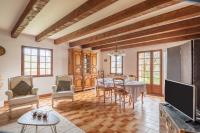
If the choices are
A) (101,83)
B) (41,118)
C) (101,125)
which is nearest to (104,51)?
(101,83)

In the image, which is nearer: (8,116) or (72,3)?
(72,3)

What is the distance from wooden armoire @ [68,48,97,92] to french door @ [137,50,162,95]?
7.80 ft

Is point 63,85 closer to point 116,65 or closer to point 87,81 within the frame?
point 87,81

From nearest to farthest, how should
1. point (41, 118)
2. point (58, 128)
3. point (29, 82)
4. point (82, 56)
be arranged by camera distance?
1. point (41, 118)
2. point (58, 128)
3. point (29, 82)
4. point (82, 56)

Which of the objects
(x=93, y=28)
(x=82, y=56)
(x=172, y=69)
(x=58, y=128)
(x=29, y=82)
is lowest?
(x=58, y=128)

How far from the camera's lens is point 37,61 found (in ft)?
18.6

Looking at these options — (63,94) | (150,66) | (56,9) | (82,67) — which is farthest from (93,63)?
(56,9)

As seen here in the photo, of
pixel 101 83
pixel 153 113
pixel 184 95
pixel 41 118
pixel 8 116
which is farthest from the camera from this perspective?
pixel 101 83

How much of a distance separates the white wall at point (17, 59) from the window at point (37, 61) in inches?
6.2

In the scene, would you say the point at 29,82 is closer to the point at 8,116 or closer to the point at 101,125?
the point at 8,116

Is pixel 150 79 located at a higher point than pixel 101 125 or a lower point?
higher

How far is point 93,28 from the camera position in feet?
12.1

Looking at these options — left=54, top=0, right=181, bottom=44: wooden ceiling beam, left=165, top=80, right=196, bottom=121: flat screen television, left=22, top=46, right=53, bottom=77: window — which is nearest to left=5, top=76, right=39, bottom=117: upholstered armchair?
left=22, top=46, right=53, bottom=77: window

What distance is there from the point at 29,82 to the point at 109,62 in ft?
15.7
